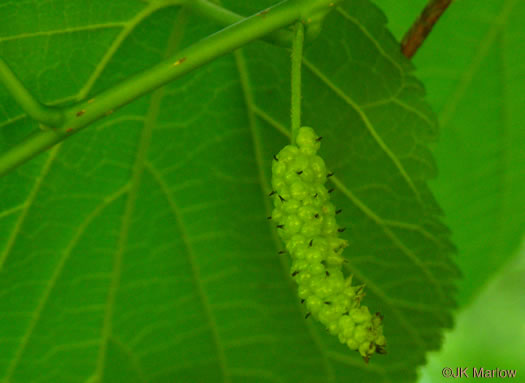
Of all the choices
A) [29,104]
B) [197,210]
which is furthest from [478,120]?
[29,104]

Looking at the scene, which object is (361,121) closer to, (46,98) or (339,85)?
(339,85)

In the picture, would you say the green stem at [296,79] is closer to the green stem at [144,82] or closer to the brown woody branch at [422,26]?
the green stem at [144,82]

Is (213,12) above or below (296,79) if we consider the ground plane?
above

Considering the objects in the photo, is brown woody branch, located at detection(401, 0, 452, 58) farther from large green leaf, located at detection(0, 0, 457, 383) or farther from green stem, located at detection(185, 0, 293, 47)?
green stem, located at detection(185, 0, 293, 47)

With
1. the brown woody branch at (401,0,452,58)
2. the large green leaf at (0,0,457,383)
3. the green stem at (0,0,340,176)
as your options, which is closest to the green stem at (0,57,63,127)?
the green stem at (0,0,340,176)

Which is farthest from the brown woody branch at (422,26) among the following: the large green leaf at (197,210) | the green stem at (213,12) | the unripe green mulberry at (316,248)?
the unripe green mulberry at (316,248)

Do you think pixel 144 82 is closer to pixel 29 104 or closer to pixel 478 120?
pixel 29 104

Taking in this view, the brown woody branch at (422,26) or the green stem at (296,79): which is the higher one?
the brown woody branch at (422,26)
